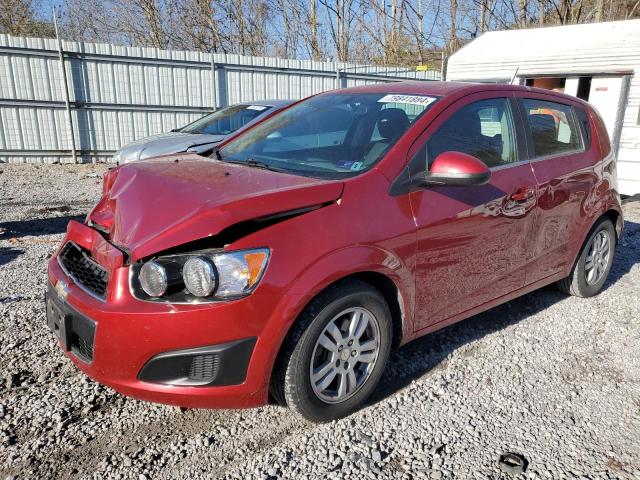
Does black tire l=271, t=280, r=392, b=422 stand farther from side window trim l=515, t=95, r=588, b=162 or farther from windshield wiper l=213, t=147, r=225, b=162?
side window trim l=515, t=95, r=588, b=162

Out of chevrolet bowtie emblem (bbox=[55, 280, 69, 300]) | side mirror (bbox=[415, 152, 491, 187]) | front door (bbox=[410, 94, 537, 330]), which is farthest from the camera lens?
front door (bbox=[410, 94, 537, 330])

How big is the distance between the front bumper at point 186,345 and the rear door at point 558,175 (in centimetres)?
221

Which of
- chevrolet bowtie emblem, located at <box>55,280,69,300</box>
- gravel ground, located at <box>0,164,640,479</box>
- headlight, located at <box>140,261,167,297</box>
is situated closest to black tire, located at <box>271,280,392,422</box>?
gravel ground, located at <box>0,164,640,479</box>

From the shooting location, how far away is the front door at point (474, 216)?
2.90 meters

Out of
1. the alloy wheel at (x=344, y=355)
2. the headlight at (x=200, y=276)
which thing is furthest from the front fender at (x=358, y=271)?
the headlight at (x=200, y=276)

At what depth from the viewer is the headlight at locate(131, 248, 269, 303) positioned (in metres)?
2.22

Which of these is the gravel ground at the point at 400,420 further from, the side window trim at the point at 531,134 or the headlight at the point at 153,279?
the side window trim at the point at 531,134

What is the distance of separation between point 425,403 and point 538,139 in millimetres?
2085

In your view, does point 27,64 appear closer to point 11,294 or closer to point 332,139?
point 11,294

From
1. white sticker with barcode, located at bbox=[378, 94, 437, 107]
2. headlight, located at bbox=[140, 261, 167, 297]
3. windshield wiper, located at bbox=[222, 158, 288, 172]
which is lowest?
headlight, located at bbox=[140, 261, 167, 297]

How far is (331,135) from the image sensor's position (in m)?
3.31

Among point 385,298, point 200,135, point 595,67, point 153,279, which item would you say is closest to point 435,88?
point 385,298

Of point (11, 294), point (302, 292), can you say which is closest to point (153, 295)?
point (302, 292)

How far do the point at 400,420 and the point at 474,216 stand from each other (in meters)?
1.26
